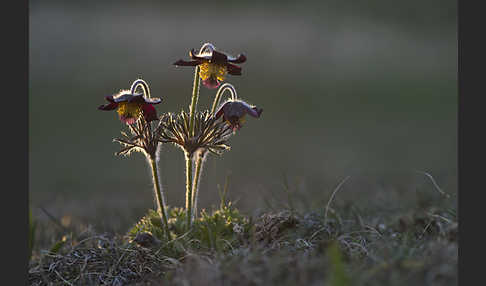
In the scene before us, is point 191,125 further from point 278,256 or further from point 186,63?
point 278,256

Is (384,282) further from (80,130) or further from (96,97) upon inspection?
(96,97)

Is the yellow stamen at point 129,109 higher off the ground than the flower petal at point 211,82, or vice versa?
the flower petal at point 211,82

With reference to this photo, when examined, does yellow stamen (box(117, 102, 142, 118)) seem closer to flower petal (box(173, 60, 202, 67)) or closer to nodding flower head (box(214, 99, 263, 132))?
flower petal (box(173, 60, 202, 67))

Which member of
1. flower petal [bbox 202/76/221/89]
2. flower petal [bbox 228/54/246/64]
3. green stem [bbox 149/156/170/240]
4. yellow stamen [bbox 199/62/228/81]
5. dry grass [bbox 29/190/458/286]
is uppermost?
flower petal [bbox 228/54/246/64]

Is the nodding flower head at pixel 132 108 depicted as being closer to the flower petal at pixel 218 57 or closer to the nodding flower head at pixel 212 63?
the nodding flower head at pixel 212 63

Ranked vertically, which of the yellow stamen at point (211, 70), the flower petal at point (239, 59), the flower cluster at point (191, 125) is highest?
the flower petal at point (239, 59)

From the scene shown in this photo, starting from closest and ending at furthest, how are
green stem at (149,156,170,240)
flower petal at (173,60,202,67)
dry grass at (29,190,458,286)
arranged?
1. dry grass at (29,190,458,286)
2. flower petal at (173,60,202,67)
3. green stem at (149,156,170,240)

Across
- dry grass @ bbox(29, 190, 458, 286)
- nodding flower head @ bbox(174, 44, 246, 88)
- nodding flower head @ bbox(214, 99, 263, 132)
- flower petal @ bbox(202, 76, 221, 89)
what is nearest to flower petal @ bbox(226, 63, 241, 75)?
nodding flower head @ bbox(174, 44, 246, 88)

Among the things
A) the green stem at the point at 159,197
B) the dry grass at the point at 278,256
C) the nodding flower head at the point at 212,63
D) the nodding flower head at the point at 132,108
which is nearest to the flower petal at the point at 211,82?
the nodding flower head at the point at 212,63
